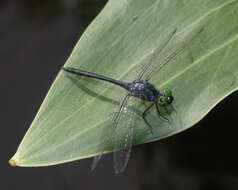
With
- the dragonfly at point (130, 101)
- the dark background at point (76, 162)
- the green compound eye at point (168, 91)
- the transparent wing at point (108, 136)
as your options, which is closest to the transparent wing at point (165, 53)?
the dragonfly at point (130, 101)

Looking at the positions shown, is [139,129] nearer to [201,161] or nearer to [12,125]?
[201,161]

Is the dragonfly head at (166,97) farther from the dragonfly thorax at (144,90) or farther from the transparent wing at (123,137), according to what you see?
the transparent wing at (123,137)

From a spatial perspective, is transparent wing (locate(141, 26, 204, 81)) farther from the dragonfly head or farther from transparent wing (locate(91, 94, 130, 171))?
transparent wing (locate(91, 94, 130, 171))

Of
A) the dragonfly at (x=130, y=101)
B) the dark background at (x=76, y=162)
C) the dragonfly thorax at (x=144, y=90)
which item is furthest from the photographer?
the dark background at (x=76, y=162)

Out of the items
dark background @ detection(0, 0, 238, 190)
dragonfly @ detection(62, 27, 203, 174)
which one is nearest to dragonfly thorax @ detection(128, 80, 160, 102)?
dragonfly @ detection(62, 27, 203, 174)

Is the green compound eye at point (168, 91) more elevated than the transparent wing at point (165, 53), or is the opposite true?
the transparent wing at point (165, 53)

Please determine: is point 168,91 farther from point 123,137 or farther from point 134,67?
point 123,137

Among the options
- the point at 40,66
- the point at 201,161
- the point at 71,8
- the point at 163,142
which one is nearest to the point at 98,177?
the point at 163,142
